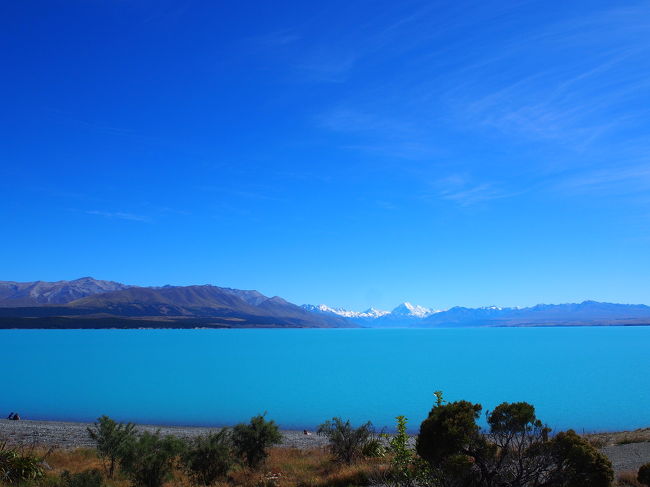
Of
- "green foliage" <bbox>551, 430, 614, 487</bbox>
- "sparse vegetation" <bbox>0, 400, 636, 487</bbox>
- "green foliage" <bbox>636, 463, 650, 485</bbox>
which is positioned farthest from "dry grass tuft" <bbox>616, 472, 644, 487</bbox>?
"green foliage" <bbox>551, 430, 614, 487</bbox>

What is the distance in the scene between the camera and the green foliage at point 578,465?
36.2 feet

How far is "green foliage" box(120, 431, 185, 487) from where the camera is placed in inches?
597

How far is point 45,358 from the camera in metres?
103

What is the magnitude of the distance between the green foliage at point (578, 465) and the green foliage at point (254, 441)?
1144cm

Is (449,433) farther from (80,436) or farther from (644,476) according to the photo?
(80,436)

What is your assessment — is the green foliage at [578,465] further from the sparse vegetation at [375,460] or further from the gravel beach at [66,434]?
the gravel beach at [66,434]

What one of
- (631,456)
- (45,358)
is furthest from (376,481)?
(45,358)

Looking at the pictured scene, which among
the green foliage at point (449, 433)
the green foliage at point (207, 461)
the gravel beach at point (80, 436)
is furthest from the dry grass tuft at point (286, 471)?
the gravel beach at point (80, 436)

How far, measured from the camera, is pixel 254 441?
771 inches

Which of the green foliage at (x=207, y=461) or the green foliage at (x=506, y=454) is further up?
the green foliage at (x=506, y=454)

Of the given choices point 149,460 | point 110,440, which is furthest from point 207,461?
point 110,440

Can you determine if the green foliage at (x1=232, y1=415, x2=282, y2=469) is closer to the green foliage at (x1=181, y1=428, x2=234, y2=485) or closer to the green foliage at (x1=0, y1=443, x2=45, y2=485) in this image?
the green foliage at (x1=181, y1=428, x2=234, y2=485)

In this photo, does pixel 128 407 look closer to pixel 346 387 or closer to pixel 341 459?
pixel 346 387

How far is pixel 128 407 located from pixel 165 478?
35.4 metres
